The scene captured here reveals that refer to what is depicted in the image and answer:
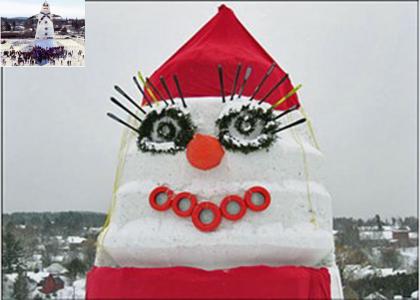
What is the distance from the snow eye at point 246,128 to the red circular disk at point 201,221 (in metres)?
0.13

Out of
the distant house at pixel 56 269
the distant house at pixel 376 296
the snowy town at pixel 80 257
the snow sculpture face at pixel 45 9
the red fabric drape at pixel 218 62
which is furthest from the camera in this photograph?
the distant house at pixel 376 296

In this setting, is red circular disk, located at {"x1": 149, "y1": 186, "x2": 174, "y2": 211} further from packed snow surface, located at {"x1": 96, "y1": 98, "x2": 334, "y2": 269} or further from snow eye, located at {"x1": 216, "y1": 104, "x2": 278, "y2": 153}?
snow eye, located at {"x1": 216, "y1": 104, "x2": 278, "y2": 153}

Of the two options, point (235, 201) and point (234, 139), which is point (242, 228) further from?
point (234, 139)

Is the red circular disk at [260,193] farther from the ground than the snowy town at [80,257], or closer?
farther from the ground

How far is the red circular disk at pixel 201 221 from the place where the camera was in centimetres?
150

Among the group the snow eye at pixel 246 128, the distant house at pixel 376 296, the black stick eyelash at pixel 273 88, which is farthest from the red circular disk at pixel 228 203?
the distant house at pixel 376 296

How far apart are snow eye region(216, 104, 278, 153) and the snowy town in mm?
1393

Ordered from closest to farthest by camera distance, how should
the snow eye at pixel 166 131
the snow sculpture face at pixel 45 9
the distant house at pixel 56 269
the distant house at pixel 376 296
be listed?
the snow eye at pixel 166 131 < the snow sculpture face at pixel 45 9 < the distant house at pixel 56 269 < the distant house at pixel 376 296

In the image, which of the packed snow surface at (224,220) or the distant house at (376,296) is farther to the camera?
the distant house at (376,296)

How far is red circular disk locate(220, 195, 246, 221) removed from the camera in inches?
59.4

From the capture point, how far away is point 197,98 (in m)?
1.62

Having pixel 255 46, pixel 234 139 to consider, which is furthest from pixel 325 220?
pixel 255 46

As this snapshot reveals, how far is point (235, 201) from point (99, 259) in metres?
0.37

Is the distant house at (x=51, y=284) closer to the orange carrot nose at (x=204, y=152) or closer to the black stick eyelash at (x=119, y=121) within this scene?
the black stick eyelash at (x=119, y=121)
